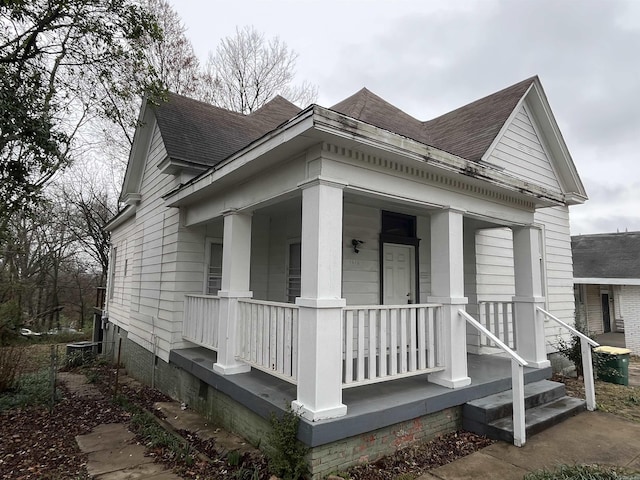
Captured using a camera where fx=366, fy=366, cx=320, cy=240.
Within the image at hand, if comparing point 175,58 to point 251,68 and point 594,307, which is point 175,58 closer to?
point 251,68

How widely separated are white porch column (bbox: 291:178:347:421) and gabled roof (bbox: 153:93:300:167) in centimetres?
424

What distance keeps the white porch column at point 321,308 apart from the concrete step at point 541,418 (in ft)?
6.39

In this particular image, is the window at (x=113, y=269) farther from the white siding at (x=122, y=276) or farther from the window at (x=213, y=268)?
the window at (x=213, y=268)

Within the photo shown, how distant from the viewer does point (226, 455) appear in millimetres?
3801

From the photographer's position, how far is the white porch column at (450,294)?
13.8 ft

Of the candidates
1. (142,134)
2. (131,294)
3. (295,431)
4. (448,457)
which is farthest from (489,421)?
(142,134)

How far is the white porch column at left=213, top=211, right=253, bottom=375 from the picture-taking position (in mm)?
4641

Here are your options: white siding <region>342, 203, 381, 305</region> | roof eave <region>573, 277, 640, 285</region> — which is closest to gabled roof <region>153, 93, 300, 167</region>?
white siding <region>342, 203, 381, 305</region>

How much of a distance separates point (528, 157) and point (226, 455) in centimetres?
873

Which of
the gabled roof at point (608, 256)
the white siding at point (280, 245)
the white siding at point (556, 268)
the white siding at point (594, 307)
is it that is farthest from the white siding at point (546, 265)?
the white siding at point (594, 307)

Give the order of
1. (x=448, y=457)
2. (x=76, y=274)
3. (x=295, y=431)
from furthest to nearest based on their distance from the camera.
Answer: (x=76, y=274)
(x=448, y=457)
(x=295, y=431)

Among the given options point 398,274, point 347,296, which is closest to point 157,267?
point 347,296

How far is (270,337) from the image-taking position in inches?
158

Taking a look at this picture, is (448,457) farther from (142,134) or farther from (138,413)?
(142,134)
